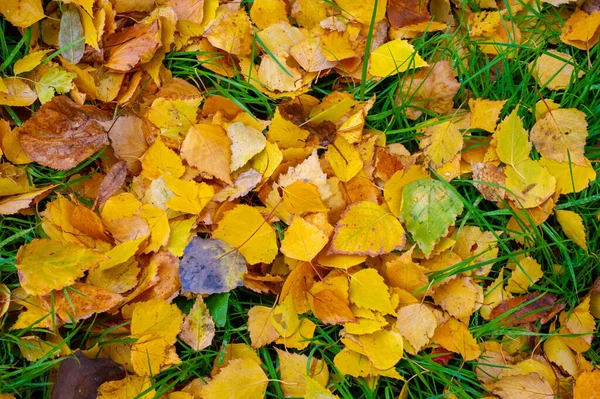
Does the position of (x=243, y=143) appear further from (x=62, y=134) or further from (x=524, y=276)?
(x=524, y=276)

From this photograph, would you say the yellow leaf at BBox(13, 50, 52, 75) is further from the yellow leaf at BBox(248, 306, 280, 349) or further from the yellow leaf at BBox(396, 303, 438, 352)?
the yellow leaf at BBox(396, 303, 438, 352)

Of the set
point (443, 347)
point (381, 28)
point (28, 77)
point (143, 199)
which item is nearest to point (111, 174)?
point (143, 199)

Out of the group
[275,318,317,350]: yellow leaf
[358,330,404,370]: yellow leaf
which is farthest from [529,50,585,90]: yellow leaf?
[275,318,317,350]: yellow leaf

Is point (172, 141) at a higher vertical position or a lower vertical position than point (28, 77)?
lower

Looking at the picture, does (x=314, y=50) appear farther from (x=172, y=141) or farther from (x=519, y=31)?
(x=519, y=31)

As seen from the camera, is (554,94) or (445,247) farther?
(554,94)
